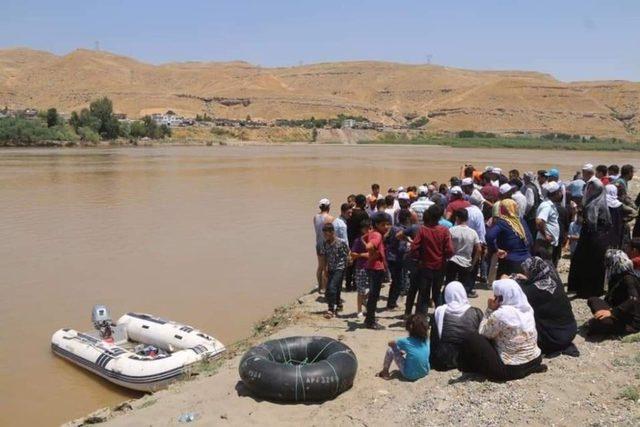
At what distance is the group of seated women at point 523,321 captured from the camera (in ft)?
17.0

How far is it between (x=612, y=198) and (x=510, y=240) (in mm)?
2287

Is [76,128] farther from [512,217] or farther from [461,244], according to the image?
[512,217]

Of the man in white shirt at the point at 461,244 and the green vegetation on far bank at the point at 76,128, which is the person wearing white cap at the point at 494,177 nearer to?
the man in white shirt at the point at 461,244

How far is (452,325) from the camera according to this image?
5621 millimetres

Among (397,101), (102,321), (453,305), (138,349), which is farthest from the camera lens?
(397,101)

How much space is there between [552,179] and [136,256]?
10.4 m

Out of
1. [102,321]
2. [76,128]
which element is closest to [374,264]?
[102,321]

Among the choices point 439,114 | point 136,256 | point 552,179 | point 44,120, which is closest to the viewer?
point 552,179

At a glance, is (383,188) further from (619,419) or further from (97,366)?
(619,419)

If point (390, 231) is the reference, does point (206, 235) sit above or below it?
below

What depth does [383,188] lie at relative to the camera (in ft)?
106

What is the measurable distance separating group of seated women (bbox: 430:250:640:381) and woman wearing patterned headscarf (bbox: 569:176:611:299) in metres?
1.32

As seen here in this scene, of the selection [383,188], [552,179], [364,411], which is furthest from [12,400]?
[383,188]

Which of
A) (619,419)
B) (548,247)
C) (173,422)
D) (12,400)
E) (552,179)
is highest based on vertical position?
(552,179)
